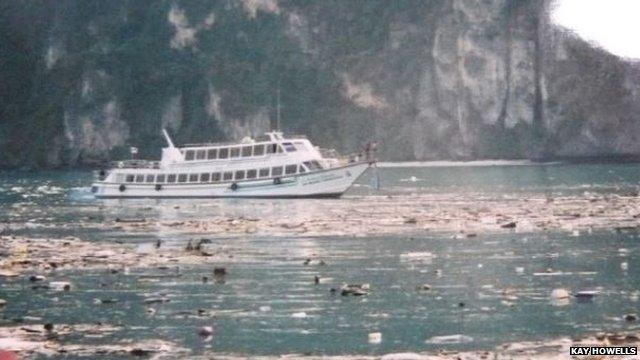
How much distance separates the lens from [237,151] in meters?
125

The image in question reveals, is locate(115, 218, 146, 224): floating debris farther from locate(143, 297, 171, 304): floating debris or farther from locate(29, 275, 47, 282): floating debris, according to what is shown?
locate(143, 297, 171, 304): floating debris

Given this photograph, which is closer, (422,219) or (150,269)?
(150,269)

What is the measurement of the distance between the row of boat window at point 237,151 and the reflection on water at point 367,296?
4539cm

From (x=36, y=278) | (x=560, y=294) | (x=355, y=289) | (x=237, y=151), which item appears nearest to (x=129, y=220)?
(x=237, y=151)

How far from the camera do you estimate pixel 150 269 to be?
54156 mm

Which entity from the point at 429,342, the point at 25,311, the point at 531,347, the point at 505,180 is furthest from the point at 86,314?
the point at 505,180

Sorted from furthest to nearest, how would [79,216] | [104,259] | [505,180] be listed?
[505,180]
[79,216]
[104,259]

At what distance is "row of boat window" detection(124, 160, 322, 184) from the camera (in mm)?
118375

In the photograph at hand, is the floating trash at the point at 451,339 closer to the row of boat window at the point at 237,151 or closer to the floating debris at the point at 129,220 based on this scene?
the floating debris at the point at 129,220

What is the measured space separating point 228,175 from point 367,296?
7803 centimetres

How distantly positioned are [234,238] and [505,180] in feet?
294

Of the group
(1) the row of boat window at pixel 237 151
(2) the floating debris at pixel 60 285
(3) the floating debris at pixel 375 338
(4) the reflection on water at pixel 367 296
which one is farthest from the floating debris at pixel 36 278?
(1) the row of boat window at pixel 237 151

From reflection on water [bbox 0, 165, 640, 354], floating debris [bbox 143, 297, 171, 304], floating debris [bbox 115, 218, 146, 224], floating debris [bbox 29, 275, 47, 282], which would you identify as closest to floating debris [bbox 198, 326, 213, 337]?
reflection on water [bbox 0, 165, 640, 354]

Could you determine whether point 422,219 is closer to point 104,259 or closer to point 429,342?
point 104,259
